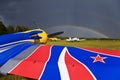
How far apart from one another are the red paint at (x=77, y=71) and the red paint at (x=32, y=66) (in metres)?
0.68

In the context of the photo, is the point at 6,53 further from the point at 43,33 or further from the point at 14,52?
the point at 43,33

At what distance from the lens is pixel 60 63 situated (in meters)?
6.32

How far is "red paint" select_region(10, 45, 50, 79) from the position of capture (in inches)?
238

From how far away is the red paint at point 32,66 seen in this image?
238 inches

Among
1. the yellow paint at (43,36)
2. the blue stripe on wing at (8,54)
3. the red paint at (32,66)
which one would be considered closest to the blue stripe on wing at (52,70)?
the red paint at (32,66)

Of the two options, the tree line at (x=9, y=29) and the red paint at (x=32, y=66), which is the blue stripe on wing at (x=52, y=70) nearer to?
the red paint at (x=32, y=66)

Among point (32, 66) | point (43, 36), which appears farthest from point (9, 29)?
point (32, 66)

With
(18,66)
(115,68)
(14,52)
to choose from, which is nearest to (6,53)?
(14,52)

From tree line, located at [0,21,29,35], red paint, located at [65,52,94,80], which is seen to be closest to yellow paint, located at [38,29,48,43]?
tree line, located at [0,21,29,35]

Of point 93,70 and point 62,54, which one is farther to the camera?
point 62,54

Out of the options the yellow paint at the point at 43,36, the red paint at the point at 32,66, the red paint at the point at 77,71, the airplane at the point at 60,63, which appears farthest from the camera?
the yellow paint at the point at 43,36

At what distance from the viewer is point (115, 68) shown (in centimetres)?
566

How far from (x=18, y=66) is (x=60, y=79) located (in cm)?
167

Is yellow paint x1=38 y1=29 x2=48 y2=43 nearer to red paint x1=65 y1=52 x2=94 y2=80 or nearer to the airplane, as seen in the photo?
the airplane
